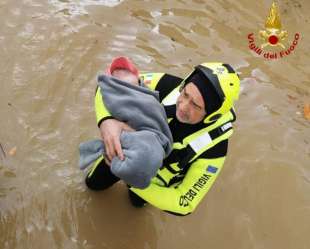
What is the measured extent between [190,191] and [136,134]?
0.58m

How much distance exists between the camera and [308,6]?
18.0ft

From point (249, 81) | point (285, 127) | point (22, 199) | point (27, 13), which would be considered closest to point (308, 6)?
point (249, 81)

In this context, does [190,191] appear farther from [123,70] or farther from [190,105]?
[123,70]

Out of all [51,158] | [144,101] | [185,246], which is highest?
[144,101]

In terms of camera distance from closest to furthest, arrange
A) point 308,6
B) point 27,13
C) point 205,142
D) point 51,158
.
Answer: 1. point 205,142
2. point 51,158
3. point 27,13
4. point 308,6

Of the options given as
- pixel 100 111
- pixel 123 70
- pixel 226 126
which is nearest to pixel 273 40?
pixel 226 126

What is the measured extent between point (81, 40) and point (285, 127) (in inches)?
88.6

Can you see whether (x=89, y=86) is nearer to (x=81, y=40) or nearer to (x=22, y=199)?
(x=81, y=40)

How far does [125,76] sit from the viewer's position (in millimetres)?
2707

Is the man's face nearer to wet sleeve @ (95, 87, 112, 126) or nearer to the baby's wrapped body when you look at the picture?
the baby's wrapped body

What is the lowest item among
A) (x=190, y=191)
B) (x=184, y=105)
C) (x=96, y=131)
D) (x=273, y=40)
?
(x=96, y=131)

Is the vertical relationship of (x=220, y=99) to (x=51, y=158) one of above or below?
above

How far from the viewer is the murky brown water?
326 cm

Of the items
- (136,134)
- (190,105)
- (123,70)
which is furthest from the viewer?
(123,70)
